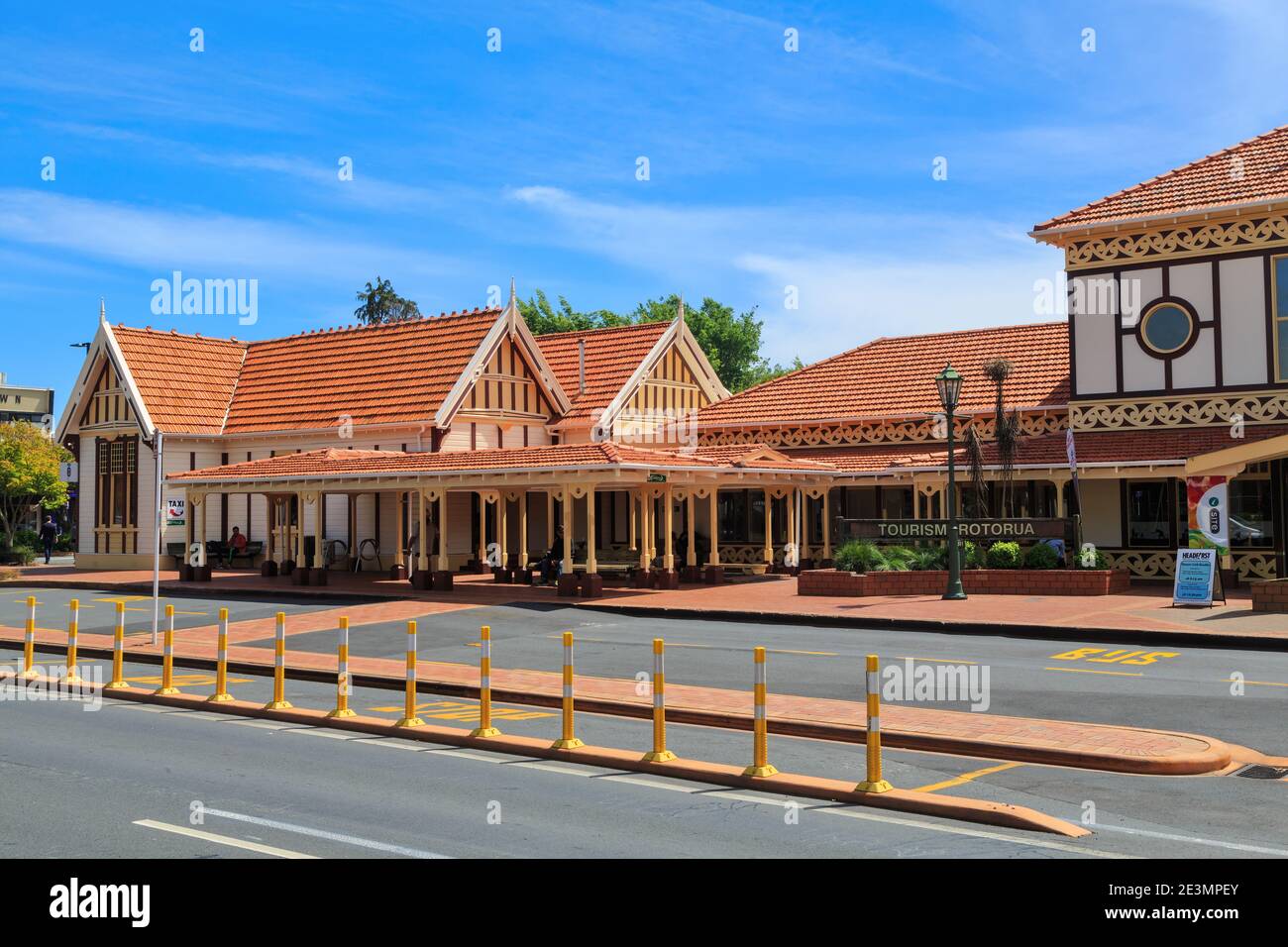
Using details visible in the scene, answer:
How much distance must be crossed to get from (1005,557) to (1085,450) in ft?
18.0

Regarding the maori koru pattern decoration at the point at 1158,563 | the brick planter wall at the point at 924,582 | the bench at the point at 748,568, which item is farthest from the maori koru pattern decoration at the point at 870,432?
the brick planter wall at the point at 924,582

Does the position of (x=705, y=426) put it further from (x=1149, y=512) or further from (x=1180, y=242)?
(x=1180, y=242)

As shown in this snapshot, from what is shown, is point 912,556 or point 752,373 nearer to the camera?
point 912,556

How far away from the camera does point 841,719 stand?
12617mm

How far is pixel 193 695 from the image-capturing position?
49.8ft

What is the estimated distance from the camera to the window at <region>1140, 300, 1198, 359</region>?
30703 millimetres

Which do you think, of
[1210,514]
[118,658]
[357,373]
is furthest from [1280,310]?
[357,373]

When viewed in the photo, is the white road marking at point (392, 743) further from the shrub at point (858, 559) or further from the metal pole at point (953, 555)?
→ the shrub at point (858, 559)

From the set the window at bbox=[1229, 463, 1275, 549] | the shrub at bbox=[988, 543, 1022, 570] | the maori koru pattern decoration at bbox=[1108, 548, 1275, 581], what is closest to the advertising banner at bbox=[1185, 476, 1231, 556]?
the shrub at bbox=[988, 543, 1022, 570]

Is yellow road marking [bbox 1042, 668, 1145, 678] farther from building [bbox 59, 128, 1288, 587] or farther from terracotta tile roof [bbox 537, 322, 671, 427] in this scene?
terracotta tile roof [bbox 537, 322, 671, 427]

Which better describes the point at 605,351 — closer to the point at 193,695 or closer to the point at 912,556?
the point at 912,556

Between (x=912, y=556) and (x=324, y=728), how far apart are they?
17378 millimetres

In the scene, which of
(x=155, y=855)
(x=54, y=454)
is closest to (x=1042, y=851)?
(x=155, y=855)

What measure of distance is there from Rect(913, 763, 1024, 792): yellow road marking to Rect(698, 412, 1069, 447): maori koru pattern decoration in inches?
873
